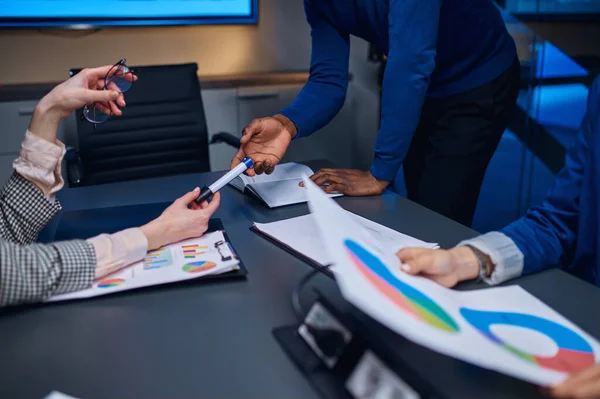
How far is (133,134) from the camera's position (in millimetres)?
2230

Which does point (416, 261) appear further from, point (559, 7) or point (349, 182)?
point (559, 7)

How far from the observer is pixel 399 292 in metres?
0.68

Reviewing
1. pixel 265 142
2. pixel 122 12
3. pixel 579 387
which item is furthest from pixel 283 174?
pixel 122 12

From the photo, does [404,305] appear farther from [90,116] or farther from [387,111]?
[90,116]

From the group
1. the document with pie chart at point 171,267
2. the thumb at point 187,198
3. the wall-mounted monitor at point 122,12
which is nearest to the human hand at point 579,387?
the document with pie chart at point 171,267

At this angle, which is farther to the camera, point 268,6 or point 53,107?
point 268,6

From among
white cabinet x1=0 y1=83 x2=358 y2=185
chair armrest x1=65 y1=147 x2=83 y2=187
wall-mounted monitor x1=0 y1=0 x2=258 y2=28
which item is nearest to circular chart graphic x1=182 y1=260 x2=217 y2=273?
chair armrest x1=65 y1=147 x2=83 y2=187

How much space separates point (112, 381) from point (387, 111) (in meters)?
0.96

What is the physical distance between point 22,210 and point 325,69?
0.97 meters

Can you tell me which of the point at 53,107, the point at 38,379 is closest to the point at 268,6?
the point at 53,107

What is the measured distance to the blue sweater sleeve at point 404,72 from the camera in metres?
1.34

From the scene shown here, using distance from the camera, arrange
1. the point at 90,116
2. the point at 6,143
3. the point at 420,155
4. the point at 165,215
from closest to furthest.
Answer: the point at 165,215 → the point at 90,116 → the point at 420,155 → the point at 6,143

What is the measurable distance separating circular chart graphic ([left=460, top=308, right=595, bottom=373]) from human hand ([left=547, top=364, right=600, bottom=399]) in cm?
4

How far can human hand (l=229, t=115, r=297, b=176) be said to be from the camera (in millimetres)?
1428
